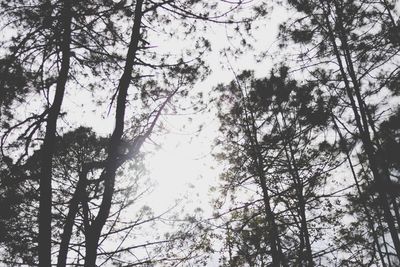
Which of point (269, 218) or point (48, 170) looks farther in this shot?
point (269, 218)

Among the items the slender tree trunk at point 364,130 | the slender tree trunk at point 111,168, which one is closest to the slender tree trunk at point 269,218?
the slender tree trunk at point 364,130

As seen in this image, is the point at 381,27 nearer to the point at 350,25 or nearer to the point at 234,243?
the point at 350,25

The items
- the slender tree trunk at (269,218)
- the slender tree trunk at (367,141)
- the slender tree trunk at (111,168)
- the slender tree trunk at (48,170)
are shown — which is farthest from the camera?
the slender tree trunk at (269,218)

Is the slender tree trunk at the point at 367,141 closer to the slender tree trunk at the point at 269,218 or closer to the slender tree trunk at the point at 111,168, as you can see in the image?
the slender tree trunk at the point at 269,218

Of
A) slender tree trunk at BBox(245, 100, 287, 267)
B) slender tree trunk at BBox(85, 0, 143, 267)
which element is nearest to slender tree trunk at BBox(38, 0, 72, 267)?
slender tree trunk at BBox(85, 0, 143, 267)

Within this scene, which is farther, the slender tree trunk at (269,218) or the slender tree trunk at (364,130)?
the slender tree trunk at (269,218)

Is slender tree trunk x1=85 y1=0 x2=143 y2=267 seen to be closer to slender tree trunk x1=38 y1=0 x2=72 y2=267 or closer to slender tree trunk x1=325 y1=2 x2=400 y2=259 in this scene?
slender tree trunk x1=38 y1=0 x2=72 y2=267

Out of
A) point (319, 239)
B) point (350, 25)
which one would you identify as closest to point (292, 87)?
point (350, 25)

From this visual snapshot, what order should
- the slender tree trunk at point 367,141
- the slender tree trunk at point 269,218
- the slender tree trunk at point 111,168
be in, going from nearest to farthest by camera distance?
the slender tree trunk at point 111,168 → the slender tree trunk at point 367,141 → the slender tree trunk at point 269,218

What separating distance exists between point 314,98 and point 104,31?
536cm

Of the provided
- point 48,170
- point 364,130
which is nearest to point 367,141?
point 364,130

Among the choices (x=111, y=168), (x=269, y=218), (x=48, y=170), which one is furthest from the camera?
(x=269, y=218)

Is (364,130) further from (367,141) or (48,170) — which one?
(48,170)

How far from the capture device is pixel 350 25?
675 centimetres
